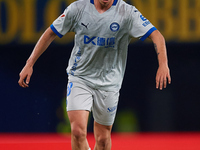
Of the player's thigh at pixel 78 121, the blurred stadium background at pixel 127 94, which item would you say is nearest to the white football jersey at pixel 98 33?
the player's thigh at pixel 78 121

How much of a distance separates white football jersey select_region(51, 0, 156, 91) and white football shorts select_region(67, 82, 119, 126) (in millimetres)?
63

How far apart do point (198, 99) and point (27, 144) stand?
3.90 metres

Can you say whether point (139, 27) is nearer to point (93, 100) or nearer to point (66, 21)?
point (66, 21)

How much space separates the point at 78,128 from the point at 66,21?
932 millimetres

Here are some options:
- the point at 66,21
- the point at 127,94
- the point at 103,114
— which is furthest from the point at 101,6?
the point at 127,94

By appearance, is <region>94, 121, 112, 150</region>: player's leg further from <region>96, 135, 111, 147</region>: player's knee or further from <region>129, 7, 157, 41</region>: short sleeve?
<region>129, 7, 157, 41</region>: short sleeve

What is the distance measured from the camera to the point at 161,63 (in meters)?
3.82

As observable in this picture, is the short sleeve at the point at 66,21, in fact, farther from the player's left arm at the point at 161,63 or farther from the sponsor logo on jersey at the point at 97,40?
the player's left arm at the point at 161,63

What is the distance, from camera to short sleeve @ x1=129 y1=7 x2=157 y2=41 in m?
3.97

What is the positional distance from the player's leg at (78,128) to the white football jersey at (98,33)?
0.34 metres

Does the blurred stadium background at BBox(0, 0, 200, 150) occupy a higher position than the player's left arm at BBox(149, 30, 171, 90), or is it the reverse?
the player's left arm at BBox(149, 30, 171, 90)

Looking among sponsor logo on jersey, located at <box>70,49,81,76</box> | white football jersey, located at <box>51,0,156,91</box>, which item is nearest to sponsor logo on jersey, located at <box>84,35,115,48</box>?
white football jersey, located at <box>51,0,156,91</box>

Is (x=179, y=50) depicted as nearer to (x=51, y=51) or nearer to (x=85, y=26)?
(x=51, y=51)

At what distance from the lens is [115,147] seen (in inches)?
227
